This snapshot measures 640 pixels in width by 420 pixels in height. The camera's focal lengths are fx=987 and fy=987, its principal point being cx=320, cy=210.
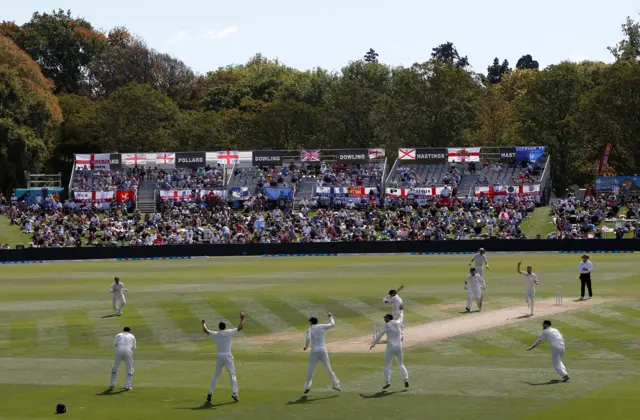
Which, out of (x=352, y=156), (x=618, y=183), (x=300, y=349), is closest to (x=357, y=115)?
(x=352, y=156)

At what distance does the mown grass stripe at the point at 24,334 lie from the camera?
3691cm

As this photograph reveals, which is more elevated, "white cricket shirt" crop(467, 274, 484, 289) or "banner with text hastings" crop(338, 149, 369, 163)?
"banner with text hastings" crop(338, 149, 369, 163)

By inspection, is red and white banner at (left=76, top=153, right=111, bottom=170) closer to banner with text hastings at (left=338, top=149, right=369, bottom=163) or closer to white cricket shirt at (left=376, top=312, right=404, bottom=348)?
banner with text hastings at (left=338, top=149, right=369, bottom=163)

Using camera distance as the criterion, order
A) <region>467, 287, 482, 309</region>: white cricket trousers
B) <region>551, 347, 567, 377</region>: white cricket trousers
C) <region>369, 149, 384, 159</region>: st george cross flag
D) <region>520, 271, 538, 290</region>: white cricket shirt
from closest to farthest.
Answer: <region>551, 347, 567, 377</region>: white cricket trousers
<region>520, 271, 538, 290</region>: white cricket shirt
<region>467, 287, 482, 309</region>: white cricket trousers
<region>369, 149, 384, 159</region>: st george cross flag

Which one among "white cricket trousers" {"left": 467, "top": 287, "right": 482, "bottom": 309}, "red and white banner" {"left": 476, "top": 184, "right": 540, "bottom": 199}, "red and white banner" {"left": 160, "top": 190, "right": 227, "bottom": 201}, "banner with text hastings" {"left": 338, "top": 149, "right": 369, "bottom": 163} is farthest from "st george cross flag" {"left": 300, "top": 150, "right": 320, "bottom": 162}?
"white cricket trousers" {"left": 467, "top": 287, "right": 482, "bottom": 309}

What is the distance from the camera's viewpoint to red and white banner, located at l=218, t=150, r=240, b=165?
10688 cm

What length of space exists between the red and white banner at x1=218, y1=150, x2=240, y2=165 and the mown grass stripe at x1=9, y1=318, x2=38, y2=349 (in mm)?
63928

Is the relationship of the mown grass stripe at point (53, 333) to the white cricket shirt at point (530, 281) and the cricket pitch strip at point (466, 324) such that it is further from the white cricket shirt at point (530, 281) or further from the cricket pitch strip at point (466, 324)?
the white cricket shirt at point (530, 281)

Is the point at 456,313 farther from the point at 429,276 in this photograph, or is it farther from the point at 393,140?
the point at 393,140

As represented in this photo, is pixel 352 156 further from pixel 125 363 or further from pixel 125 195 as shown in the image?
pixel 125 363

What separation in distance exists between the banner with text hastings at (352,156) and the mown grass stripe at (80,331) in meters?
62.1

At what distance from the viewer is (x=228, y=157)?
351 feet

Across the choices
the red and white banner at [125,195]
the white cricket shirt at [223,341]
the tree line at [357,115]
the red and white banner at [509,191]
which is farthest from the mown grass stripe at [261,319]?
the tree line at [357,115]

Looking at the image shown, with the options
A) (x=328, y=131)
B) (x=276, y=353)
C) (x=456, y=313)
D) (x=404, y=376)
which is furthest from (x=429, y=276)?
(x=328, y=131)
